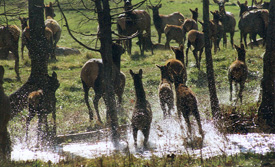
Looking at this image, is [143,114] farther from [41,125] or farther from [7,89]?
[7,89]

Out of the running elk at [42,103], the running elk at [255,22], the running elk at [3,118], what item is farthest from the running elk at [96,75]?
the running elk at [255,22]

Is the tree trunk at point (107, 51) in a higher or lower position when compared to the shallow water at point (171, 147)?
higher

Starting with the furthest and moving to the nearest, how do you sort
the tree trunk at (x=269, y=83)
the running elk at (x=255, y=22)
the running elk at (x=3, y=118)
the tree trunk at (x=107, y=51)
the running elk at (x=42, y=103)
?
the running elk at (x=255, y=22)
the running elk at (x=42, y=103)
the tree trunk at (x=107, y=51)
the tree trunk at (x=269, y=83)
the running elk at (x=3, y=118)

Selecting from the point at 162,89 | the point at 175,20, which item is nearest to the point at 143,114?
the point at 162,89

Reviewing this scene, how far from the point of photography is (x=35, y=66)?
12.7 meters

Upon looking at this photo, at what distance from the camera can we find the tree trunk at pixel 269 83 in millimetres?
9093

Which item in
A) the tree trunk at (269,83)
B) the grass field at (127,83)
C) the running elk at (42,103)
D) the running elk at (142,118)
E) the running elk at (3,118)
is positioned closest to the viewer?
the running elk at (3,118)

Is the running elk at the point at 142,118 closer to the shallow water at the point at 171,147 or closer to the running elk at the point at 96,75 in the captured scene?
the shallow water at the point at 171,147

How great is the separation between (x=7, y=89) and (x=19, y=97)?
3.58 meters

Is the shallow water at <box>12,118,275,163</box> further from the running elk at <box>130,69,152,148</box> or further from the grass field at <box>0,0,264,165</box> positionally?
the grass field at <box>0,0,264,165</box>

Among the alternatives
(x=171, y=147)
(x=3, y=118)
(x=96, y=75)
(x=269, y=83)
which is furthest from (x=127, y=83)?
(x=3, y=118)

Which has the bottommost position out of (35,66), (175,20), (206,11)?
(35,66)

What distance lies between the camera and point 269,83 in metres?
9.45

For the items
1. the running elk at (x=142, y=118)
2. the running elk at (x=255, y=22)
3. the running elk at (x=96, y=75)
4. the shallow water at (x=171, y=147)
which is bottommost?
the shallow water at (x=171, y=147)
